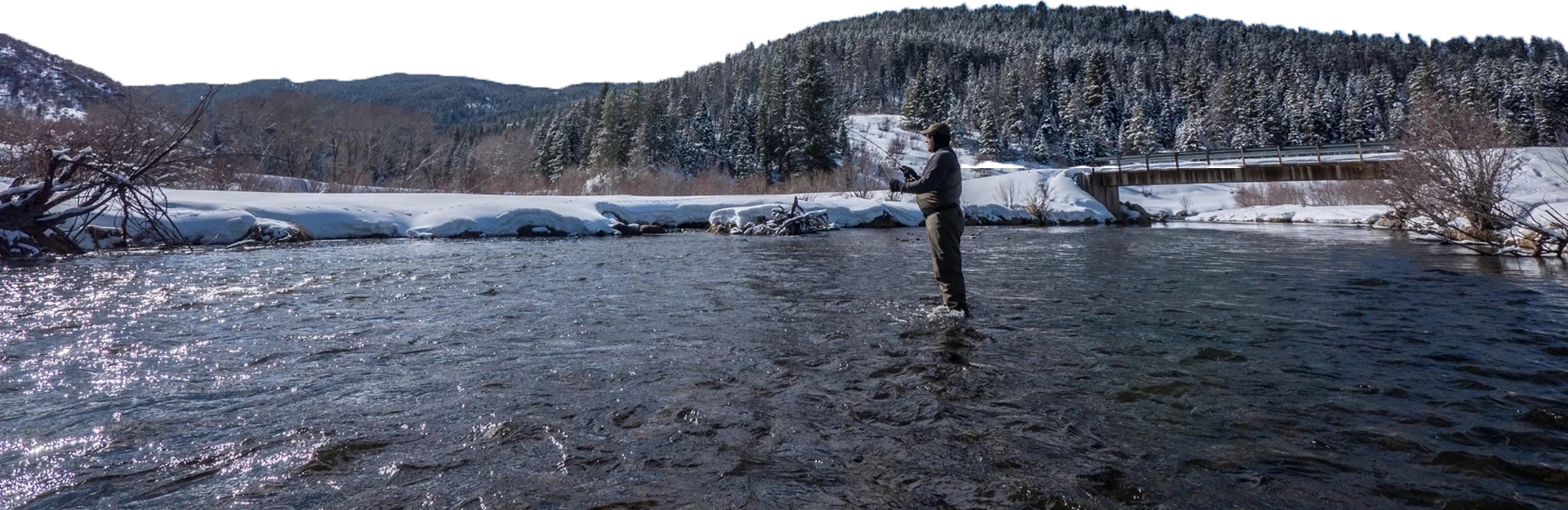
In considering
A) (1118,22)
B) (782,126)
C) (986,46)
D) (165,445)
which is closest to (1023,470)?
(165,445)

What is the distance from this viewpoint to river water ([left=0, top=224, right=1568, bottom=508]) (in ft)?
8.07

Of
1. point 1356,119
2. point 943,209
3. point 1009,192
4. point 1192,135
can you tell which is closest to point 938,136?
Answer: point 943,209

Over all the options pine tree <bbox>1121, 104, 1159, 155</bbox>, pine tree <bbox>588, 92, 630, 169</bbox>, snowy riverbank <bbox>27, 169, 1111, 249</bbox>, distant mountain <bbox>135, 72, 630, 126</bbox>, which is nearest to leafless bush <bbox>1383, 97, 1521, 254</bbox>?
snowy riverbank <bbox>27, 169, 1111, 249</bbox>

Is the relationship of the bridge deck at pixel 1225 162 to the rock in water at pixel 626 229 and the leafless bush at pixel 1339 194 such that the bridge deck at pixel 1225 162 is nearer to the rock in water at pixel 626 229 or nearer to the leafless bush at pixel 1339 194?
the leafless bush at pixel 1339 194

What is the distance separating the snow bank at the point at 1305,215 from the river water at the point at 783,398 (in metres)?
23.5

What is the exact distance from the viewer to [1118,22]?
463ft

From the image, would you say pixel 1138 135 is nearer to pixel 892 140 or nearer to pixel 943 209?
pixel 892 140

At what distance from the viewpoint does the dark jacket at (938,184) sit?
644cm

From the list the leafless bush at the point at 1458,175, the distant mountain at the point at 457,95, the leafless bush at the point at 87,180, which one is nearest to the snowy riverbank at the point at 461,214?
the leafless bush at the point at 87,180

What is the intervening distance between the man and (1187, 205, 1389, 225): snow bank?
87.3 feet

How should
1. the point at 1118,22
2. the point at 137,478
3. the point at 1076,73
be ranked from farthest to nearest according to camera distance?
1. the point at 1118,22
2. the point at 1076,73
3. the point at 137,478

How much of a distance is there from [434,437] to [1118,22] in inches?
6420

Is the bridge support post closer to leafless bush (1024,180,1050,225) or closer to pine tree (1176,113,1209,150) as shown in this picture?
leafless bush (1024,180,1050,225)

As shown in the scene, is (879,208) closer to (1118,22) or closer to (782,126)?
(782,126)
